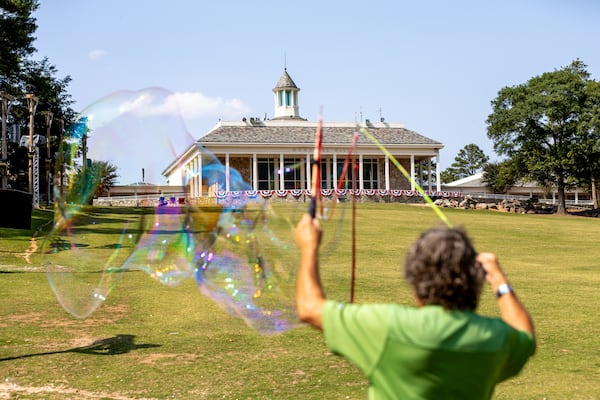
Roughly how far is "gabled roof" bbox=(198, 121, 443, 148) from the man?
67205 millimetres

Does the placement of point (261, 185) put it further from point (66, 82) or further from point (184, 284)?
point (184, 284)

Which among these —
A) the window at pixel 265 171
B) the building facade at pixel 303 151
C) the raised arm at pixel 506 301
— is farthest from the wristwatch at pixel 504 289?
→ the window at pixel 265 171

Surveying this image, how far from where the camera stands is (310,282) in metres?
3.03

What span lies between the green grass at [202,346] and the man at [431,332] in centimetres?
588

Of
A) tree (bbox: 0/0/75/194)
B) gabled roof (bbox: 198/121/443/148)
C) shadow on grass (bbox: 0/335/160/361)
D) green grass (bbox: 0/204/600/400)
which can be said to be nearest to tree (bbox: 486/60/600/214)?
gabled roof (bbox: 198/121/443/148)

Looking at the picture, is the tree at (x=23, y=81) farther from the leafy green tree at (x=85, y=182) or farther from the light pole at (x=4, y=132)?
the leafy green tree at (x=85, y=182)

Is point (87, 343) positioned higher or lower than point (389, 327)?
lower

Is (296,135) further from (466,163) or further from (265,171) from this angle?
(466,163)

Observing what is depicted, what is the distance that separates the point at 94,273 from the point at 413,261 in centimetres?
1888

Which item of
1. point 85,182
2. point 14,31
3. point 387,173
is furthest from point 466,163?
point 85,182

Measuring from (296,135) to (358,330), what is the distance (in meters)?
74.2

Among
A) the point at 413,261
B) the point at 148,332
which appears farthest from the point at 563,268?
the point at 413,261

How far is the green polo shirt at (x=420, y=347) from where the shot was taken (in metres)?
2.79

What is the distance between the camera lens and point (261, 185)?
7712cm
